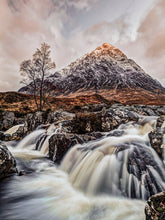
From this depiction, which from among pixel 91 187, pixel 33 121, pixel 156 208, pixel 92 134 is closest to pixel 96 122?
pixel 92 134

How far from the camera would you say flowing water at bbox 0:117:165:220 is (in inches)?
147

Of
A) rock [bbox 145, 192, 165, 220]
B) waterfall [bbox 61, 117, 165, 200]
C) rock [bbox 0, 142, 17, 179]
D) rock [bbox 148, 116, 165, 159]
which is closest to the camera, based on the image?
rock [bbox 145, 192, 165, 220]

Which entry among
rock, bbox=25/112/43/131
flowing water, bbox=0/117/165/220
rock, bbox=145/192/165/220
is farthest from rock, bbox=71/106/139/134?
rock, bbox=145/192/165/220

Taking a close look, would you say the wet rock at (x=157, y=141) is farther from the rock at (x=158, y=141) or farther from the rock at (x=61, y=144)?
the rock at (x=61, y=144)

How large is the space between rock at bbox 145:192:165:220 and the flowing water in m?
1.32

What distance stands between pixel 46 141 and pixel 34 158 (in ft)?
5.93

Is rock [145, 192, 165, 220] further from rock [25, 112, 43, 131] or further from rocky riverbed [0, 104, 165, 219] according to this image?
rock [25, 112, 43, 131]

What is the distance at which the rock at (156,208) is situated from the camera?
7.74ft

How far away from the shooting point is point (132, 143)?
6.14m

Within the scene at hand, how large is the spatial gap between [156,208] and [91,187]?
2839 millimetres

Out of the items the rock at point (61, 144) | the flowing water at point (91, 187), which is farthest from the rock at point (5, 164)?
the rock at point (61, 144)

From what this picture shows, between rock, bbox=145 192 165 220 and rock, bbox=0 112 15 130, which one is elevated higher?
rock, bbox=0 112 15 130

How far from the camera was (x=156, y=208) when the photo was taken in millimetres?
2438

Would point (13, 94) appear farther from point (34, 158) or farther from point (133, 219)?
point (133, 219)
